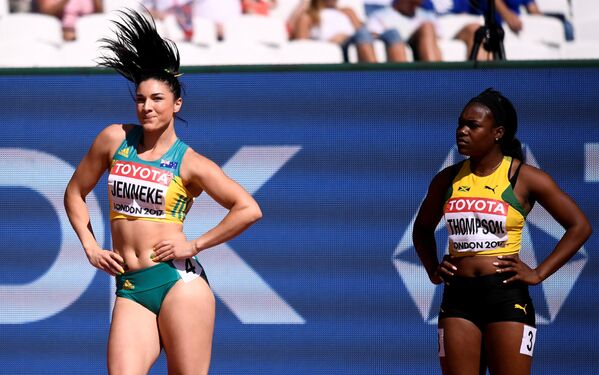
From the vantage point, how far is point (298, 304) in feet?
19.5

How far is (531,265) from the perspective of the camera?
5836 mm

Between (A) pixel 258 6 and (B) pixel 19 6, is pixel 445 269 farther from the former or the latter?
(B) pixel 19 6

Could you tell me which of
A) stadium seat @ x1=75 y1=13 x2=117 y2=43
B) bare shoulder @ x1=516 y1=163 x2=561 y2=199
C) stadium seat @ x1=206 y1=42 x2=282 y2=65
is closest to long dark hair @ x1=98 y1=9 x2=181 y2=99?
bare shoulder @ x1=516 y1=163 x2=561 y2=199

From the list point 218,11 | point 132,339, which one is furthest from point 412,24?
point 132,339

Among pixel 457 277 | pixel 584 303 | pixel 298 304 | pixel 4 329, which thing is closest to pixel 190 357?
pixel 457 277

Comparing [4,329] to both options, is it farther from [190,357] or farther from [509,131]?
[509,131]

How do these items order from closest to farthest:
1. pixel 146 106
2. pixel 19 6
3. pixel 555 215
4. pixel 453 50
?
1. pixel 146 106
2. pixel 555 215
3. pixel 453 50
4. pixel 19 6

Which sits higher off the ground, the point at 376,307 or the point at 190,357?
the point at 190,357

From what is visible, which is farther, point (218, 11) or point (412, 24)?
point (218, 11)

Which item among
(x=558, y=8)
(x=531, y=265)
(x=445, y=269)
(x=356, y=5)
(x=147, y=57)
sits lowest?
(x=531, y=265)

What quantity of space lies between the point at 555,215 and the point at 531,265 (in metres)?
1.33

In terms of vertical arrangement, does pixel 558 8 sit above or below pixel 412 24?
above

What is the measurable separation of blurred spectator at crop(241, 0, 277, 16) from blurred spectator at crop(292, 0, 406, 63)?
0.30 metres

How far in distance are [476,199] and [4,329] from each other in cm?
321
